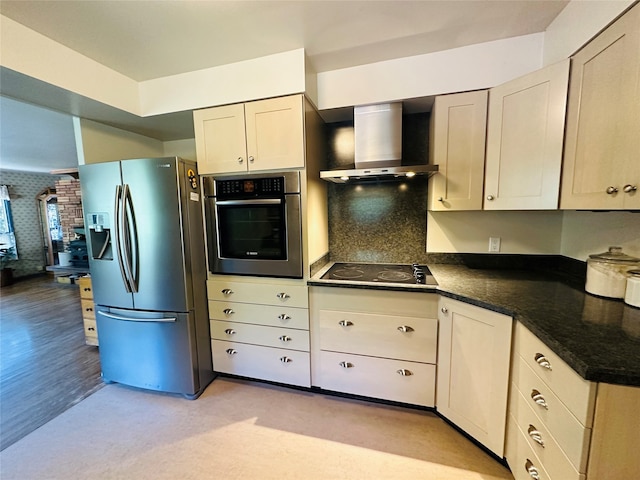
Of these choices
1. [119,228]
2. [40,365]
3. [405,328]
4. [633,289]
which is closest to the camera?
[633,289]

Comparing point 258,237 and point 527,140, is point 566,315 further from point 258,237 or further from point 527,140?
point 258,237

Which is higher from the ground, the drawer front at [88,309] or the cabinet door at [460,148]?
the cabinet door at [460,148]

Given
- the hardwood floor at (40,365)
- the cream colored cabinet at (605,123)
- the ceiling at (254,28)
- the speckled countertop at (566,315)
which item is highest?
the ceiling at (254,28)

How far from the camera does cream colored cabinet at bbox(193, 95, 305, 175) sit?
1839 mm

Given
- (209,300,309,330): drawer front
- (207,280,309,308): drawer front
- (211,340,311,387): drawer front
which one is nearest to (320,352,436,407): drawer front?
(211,340,311,387): drawer front

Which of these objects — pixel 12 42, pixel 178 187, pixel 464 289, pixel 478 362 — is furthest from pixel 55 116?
pixel 478 362

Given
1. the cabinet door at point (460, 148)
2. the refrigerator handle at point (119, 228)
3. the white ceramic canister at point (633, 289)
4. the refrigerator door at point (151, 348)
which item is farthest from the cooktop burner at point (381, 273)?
the refrigerator handle at point (119, 228)

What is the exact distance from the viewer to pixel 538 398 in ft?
3.70

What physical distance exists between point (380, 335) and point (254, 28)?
7.01ft

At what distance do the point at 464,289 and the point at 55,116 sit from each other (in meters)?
4.38

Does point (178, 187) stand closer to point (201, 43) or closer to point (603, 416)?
point (201, 43)

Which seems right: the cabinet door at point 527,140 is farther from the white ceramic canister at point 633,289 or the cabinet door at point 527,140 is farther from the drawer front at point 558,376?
the drawer front at point 558,376

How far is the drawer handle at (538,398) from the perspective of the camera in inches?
42.9

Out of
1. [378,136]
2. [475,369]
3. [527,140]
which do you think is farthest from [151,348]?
[527,140]
